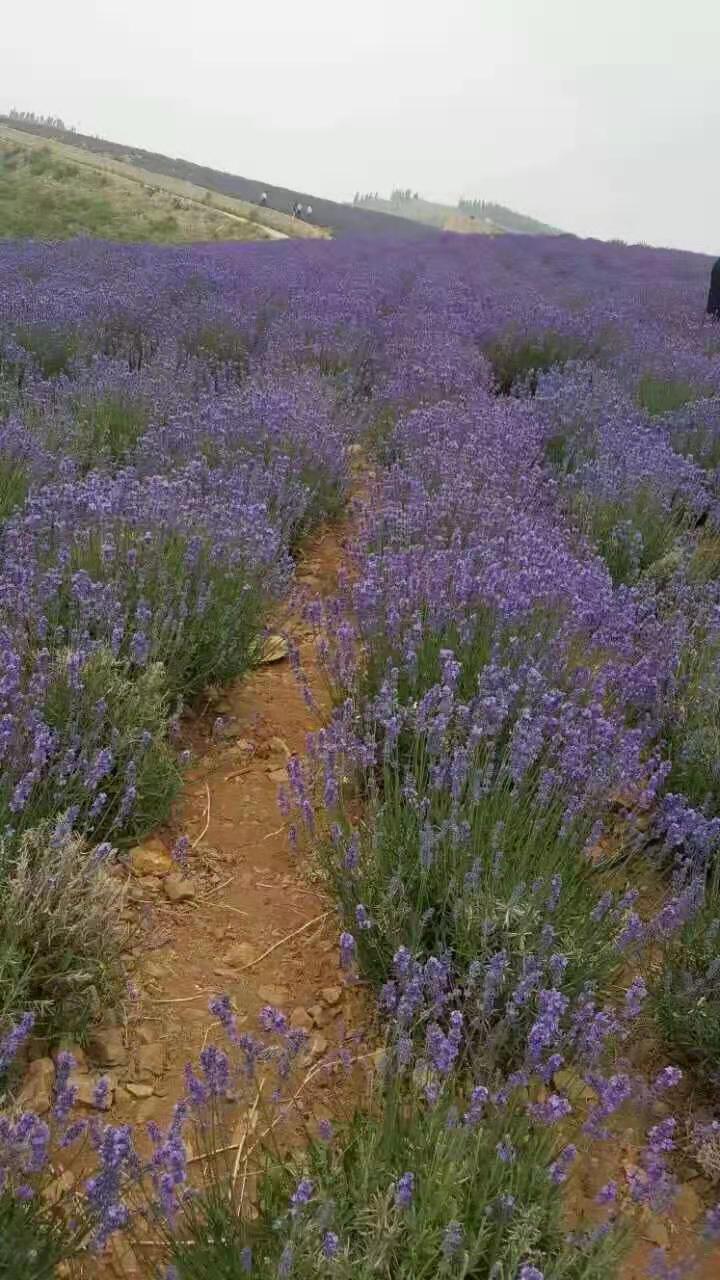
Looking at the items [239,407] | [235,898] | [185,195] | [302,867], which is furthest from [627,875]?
→ [185,195]

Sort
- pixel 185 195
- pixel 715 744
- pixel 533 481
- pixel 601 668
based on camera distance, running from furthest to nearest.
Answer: pixel 185 195 → pixel 533 481 → pixel 601 668 → pixel 715 744

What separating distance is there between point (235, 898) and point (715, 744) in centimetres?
143

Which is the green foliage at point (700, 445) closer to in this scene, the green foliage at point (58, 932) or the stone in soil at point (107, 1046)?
the green foliage at point (58, 932)

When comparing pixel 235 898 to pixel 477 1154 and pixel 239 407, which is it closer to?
pixel 477 1154

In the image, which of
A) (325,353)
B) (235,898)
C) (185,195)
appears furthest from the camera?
(185,195)

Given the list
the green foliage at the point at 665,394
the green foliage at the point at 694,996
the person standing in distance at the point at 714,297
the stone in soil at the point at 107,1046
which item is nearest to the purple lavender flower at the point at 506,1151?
the green foliage at the point at 694,996

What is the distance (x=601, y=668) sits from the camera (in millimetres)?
2727

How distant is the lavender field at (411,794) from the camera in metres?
1.34

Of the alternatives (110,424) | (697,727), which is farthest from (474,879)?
(110,424)

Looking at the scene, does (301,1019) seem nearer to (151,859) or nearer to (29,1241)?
(151,859)

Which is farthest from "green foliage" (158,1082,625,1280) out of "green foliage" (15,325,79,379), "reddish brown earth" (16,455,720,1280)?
"green foliage" (15,325,79,379)

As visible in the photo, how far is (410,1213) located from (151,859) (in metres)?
1.31

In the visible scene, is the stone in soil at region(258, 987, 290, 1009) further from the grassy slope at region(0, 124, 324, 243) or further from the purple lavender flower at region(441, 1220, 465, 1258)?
the grassy slope at region(0, 124, 324, 243)

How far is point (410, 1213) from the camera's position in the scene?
1294 mm
